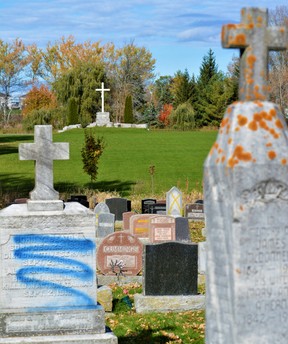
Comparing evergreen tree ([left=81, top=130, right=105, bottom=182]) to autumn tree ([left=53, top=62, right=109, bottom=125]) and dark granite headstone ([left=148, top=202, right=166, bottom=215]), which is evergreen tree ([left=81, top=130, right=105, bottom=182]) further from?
autumn tree ([left=53, top=62, right=109, bottom=125])

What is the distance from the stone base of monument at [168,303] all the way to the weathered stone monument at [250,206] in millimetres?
7564

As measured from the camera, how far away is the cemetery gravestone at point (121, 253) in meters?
15.1

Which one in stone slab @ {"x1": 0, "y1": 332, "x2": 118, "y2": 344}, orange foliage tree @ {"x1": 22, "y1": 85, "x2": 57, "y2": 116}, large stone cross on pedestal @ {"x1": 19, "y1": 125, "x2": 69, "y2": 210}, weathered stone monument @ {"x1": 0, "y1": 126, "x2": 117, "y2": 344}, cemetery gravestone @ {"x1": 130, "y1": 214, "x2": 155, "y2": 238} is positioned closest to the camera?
stone slab @ {"x1": 0, "y1": 332, "x2": 118, "y2": 344}

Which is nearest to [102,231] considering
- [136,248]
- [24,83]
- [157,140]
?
[136,248]

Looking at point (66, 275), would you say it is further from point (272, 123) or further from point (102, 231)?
point (102, 231)

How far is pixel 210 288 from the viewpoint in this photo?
5.16 metres

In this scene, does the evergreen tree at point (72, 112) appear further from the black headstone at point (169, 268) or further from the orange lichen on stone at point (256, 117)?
the orange lichen on stone at point (256, 117)

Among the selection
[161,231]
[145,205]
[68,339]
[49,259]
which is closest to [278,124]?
[49,259]

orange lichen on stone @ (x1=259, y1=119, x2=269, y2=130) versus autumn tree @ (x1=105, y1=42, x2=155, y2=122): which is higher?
autumn tree @ (x1=105, y1=42, x2=155, y2=122)

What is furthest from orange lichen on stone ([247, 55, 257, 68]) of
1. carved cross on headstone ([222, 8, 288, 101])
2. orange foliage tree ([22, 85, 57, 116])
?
orange foliage tree ([22, 85, 57, 116])

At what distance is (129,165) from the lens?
42.7m

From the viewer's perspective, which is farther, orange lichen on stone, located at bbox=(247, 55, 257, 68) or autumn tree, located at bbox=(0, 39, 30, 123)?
autumn tree, located at bbox=(0, 39, 30, 123)

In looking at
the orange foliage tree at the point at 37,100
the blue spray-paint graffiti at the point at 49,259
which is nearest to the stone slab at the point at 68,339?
the blue spray-paint graffiti at the point at 49,259

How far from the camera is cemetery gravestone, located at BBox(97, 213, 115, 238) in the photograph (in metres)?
19.3
